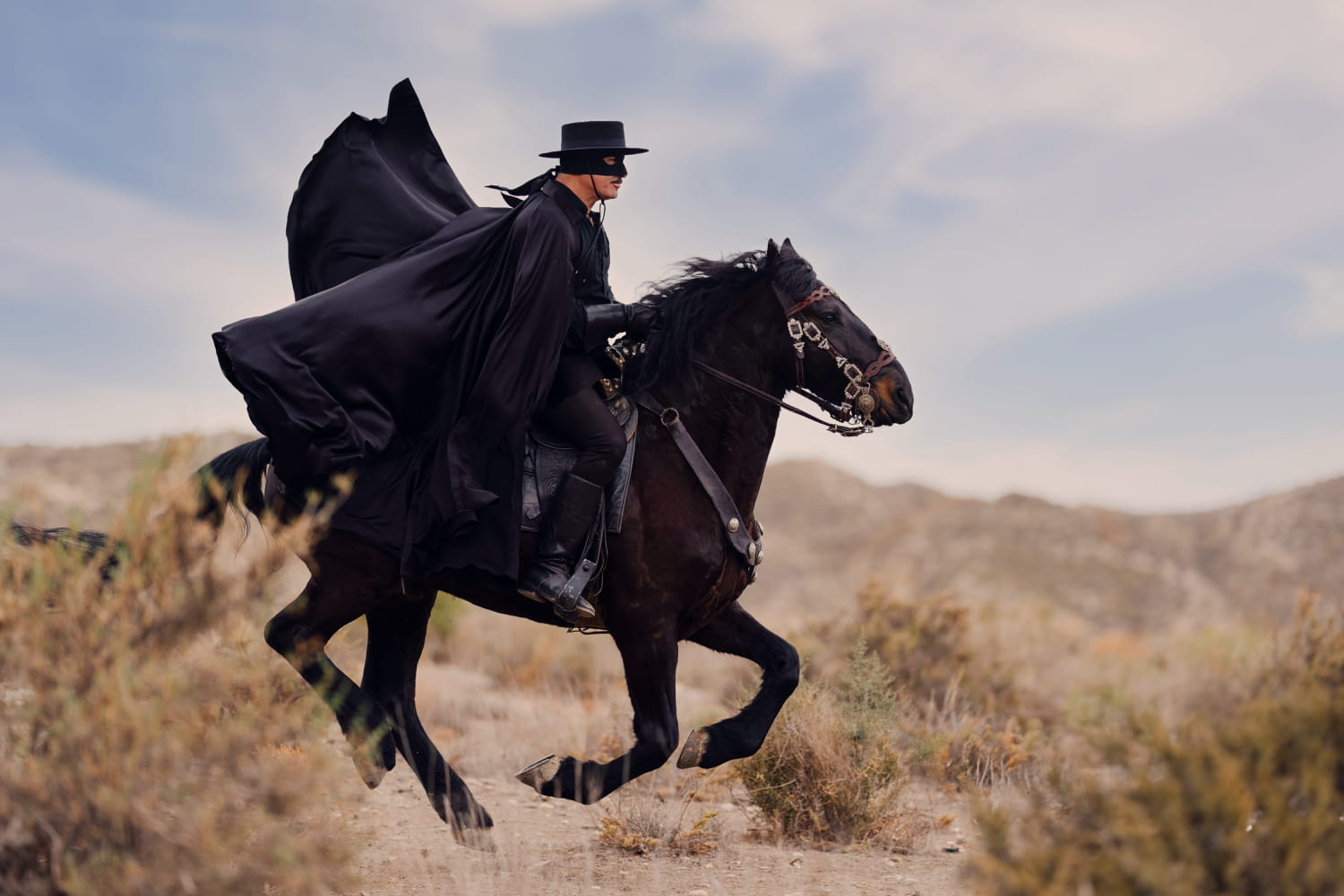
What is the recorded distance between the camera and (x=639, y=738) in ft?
18.0

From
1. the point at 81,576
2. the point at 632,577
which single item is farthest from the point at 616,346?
the point at 81,576

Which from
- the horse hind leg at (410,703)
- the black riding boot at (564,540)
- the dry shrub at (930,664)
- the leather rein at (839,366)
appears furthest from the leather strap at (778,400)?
the dry shrub at (930,664)

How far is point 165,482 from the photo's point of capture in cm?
398

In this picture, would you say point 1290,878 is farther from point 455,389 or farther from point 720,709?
point 720,709

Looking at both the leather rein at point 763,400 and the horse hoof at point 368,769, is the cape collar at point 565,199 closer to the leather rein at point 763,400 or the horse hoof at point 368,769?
the leather rein at point 763,400

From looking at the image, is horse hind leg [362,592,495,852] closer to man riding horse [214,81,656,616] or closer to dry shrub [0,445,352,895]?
man riding horse [214,81,656,616]

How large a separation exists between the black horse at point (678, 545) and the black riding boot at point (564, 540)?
0.43ft

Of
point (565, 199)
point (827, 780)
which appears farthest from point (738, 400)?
point (827, 780)

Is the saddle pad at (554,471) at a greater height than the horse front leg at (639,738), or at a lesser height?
greater

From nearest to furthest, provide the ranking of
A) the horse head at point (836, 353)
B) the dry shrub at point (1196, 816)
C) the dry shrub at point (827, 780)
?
the dry shrub at point (1196, 816) → the horse head at point (836, 353) → the dry shrub at point (827, 780)

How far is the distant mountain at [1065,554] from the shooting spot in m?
39.5

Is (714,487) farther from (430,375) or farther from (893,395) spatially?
(430,375)

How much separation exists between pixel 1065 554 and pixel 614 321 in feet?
135

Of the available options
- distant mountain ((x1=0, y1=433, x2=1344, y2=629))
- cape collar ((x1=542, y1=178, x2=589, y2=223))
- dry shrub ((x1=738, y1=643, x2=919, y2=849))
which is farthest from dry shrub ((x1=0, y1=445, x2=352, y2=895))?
distant mountain ((x1=0, y1=433, x2=1344, y2=629))
